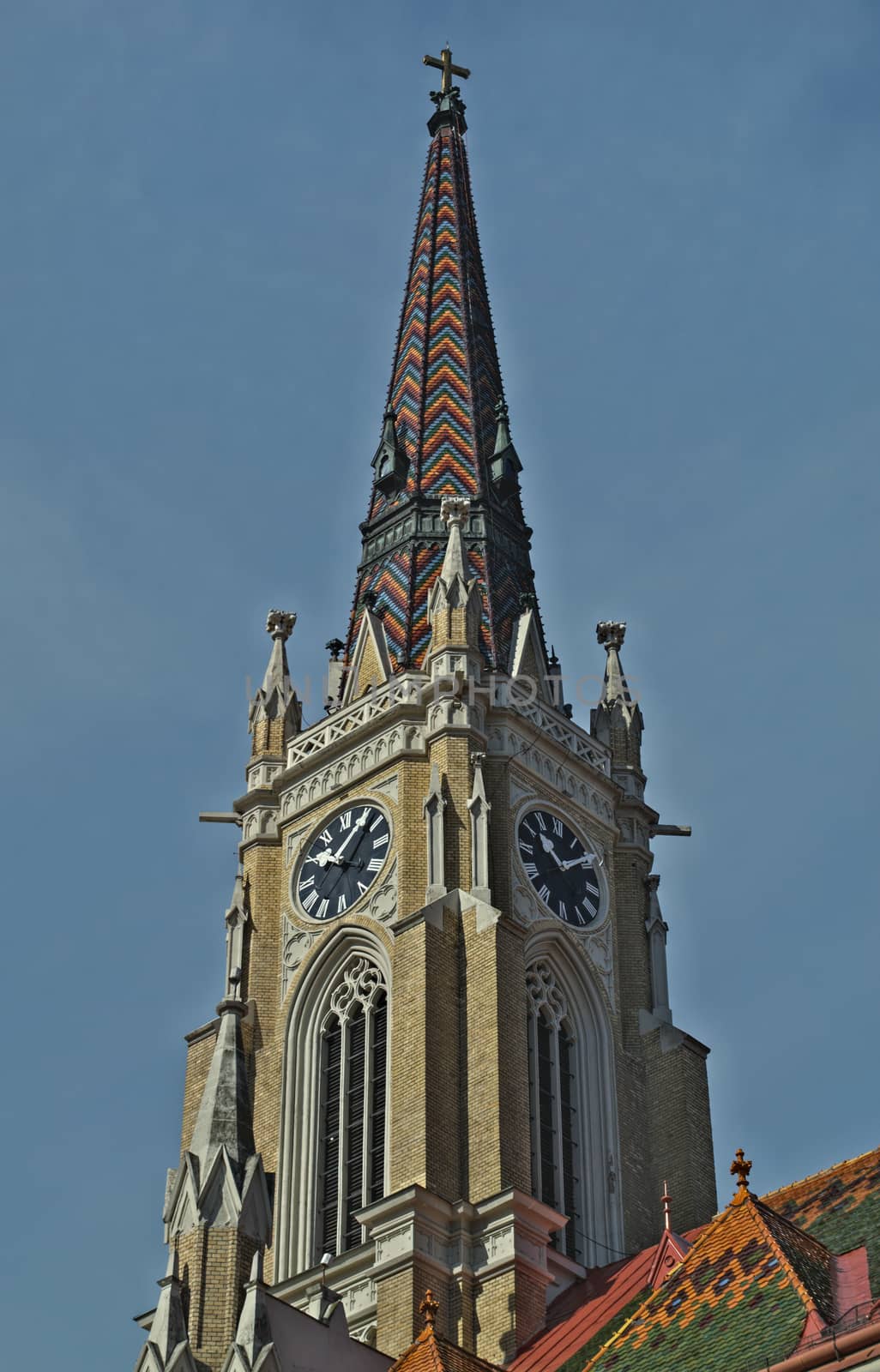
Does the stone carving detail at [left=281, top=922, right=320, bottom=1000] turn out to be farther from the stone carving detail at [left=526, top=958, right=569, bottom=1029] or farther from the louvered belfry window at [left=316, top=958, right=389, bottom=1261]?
the stone carving detail at [left=526, top=958, right=569, bottom=1029]

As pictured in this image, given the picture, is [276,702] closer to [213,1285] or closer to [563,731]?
[563,731]

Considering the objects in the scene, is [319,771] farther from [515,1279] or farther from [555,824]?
[515,1279]

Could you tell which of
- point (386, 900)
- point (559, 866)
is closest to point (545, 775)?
point (559, 866)

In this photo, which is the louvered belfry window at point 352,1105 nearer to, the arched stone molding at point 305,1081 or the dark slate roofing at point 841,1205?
the arched stone molding at point 305,1081

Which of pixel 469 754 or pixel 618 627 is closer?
pixel 469 754

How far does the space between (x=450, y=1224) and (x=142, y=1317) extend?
4.58m

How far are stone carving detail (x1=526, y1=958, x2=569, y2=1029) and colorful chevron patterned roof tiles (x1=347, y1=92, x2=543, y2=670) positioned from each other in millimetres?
6709

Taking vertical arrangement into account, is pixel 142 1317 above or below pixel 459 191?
below

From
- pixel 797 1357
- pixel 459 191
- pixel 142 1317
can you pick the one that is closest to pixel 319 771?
pixel 142 1317

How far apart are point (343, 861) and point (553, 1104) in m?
5.57

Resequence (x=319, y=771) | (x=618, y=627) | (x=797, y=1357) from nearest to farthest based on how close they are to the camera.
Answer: (x=797, y=1357)
(x=319, y=771)
(x=618, y=627)

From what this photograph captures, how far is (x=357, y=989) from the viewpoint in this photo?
42.1 meters

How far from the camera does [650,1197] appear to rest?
4138 centimetres

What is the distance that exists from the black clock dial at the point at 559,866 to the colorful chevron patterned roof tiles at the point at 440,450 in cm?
410
